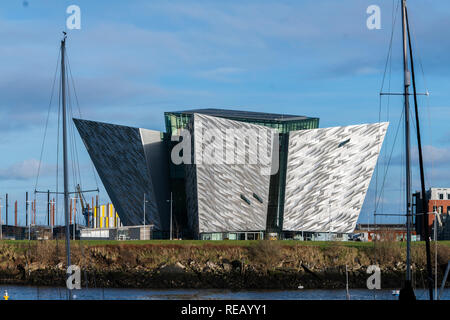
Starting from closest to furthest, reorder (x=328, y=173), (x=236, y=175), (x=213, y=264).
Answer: (x=213, y=264)
(x=236, y=175)
(x=328, y=173)

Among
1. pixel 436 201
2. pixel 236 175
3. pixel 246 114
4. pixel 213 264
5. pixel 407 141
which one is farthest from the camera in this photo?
pixel 436 201

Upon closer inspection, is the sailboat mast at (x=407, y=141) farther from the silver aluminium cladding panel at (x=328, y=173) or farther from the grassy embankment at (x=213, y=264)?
the silver aluminium cladding panel at (x=328, y=173)

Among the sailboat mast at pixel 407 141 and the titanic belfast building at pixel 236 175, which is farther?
the titanic belfast building at pixel 236 175

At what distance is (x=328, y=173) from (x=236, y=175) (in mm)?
11693

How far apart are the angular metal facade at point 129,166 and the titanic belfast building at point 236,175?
0.11 m

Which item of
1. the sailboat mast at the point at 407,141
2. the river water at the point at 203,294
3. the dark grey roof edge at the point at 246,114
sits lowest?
the river water at the point at 203,294

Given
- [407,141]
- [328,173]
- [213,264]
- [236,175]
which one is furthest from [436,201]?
[407,141]

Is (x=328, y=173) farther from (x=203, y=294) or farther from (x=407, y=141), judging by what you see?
(x=407, y=141)

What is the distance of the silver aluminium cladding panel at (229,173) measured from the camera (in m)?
72.1

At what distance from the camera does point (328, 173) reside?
78875mm

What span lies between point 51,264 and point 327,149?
3752 centimetres

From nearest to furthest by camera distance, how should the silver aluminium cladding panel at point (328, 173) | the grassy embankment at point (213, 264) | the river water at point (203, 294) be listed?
the river water at point (203, 294) < the grassy embankment at point (213, 264) < the silver aluminium cladding panel at point (328, 173)

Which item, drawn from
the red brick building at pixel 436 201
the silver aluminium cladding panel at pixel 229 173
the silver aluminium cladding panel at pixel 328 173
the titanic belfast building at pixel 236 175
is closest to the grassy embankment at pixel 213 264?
the silver aluminium cladding panel at pixel 229 173

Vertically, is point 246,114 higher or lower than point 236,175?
higher
